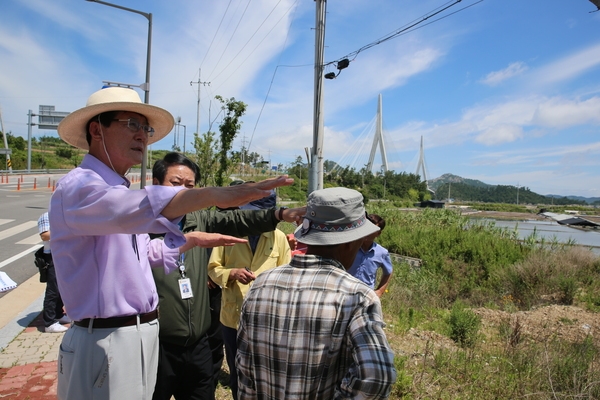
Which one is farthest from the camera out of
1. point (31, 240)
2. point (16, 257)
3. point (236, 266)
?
point (31, 240)

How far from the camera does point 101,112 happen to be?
1633 mm

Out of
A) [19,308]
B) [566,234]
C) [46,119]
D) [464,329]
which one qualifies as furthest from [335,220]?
[46,119]

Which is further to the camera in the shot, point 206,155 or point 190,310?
point 206,155

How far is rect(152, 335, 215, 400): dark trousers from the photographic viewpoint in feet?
8.07

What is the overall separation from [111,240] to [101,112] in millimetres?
542

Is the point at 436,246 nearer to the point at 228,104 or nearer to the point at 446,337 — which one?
the point at 228,104

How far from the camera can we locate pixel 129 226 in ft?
3.85

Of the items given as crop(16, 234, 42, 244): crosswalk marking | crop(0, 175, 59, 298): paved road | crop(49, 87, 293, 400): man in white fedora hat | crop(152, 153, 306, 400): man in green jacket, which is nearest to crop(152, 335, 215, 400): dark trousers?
crop(152, 153, 306, 400): man in green jacket

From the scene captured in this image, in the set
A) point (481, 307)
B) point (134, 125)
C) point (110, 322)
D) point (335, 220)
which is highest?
point (134, 125)

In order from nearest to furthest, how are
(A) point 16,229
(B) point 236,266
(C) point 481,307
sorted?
(B) point 236,266 < (C) point 481,307 < (A) point 16,229

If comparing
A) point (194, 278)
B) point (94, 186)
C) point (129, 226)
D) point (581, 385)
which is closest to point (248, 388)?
point (129, 226)

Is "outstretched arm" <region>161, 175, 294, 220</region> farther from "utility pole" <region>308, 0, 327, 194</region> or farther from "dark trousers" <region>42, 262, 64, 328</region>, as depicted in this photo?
"utility pole" <region>308, 0, 327, 194</region>

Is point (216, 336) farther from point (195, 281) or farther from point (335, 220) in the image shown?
point (335, 220)

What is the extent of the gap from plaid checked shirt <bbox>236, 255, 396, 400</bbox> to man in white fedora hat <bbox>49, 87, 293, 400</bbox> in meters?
0.40
